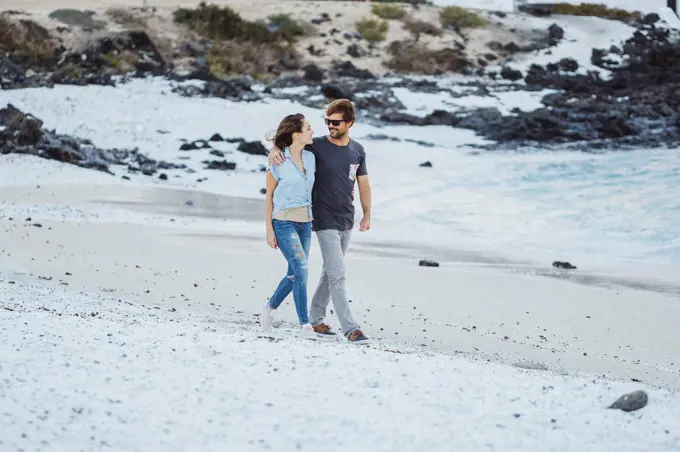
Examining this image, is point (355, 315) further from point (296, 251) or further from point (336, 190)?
point (336, 190)

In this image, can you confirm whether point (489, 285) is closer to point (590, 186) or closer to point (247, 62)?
point (590, 186)

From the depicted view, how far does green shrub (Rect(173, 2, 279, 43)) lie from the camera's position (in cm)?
3869

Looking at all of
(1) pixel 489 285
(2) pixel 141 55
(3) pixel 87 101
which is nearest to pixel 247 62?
(2) pixel 141 55

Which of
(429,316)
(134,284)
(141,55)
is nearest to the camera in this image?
(429,316)

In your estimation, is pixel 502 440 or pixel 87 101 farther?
pixel 87 101

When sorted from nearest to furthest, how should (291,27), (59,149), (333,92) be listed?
(59,149) < (333,92) < (291,27)

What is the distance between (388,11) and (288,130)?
1430 inches

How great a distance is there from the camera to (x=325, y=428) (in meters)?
4.18

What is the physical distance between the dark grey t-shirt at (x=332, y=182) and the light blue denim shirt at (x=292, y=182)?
2.1 inches

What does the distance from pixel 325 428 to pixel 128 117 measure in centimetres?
1866

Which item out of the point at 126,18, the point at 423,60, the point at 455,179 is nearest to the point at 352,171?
the point at 455,179

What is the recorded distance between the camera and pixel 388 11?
136 ft

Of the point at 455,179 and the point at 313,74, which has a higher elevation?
the point at 313,74

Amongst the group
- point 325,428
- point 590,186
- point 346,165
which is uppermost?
point 346,165
